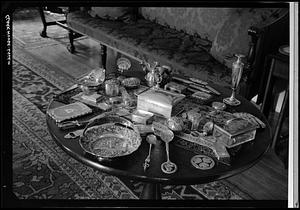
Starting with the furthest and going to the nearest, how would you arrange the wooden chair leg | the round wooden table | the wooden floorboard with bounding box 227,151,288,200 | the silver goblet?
the wooden chair leg → the wooden floorboard with bounding box 227,151,288,200 → the silver goblet → the round wooden table

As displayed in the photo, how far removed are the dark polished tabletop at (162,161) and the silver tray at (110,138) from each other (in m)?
0.01

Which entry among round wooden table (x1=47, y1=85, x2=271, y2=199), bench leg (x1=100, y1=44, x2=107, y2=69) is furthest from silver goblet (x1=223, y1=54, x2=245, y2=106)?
bench leg (x1=100, y1=44, x2=107, y2=69)

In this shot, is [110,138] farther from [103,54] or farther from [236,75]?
[103,54]

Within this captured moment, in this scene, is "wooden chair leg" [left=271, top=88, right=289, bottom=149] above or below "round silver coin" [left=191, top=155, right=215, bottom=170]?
below

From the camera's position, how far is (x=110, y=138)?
845 mm

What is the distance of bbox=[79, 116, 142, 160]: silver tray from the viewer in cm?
79

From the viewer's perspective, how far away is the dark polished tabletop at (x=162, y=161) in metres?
0.74

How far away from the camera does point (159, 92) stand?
3.18ft

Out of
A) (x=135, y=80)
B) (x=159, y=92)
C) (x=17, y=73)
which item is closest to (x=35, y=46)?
(x=17, y=73)

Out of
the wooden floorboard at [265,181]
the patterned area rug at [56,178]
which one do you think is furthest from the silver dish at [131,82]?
the wooden floorboard at [265,181]

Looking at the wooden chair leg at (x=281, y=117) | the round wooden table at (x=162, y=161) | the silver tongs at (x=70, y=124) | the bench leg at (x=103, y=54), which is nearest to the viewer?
the round wooden table at (x=162, y=161)

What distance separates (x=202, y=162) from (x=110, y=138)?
224 millimetres

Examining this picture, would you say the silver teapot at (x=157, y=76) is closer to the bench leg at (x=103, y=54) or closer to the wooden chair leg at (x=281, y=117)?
the wooden chair leg at (x=281, y=117)

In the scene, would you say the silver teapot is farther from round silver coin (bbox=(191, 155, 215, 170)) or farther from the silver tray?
round silver coin (bbox=(191, 155, 215, 170))
